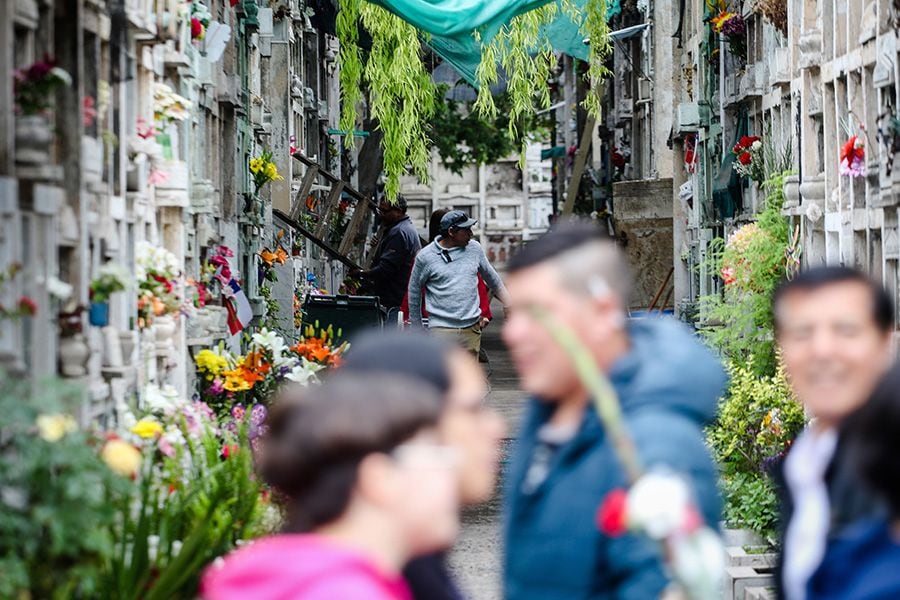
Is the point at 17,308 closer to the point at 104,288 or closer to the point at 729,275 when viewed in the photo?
the point at 104,288

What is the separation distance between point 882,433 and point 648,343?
70 centimetres

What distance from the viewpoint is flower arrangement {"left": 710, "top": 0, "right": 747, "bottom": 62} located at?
16984 millimetres

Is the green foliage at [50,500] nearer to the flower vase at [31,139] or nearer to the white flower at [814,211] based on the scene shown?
the flower vase at [31,139]

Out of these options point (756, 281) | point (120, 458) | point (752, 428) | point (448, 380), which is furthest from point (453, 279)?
point (448, 380)

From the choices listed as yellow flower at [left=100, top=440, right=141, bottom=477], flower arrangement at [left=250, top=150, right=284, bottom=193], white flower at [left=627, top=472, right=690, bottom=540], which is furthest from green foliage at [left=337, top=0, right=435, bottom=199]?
white flower at [left=627, top=472, right=690, bottom=540]

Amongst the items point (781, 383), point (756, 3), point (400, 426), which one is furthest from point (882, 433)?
point (756, 3)

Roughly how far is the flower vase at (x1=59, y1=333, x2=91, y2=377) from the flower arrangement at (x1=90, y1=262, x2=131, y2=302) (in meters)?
0.45

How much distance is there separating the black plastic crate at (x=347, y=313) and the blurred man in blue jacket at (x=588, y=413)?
44.8 ft

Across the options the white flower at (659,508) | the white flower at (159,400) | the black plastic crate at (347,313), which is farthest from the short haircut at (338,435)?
the black plastic crate at (347,313)

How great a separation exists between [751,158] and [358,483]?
13.3 m

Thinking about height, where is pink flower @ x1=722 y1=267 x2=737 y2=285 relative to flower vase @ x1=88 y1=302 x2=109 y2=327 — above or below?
above

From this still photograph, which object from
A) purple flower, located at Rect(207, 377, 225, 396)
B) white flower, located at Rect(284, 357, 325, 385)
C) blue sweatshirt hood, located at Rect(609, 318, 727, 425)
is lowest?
purple flower, located at Rect(207, 377, 225, 396)

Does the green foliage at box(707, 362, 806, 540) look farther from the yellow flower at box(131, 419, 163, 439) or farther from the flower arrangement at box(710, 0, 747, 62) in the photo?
the flower arrangement at box(710, 0, 747, 62)

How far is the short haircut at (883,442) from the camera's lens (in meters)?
3.38
